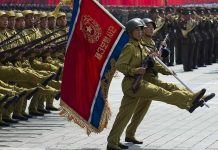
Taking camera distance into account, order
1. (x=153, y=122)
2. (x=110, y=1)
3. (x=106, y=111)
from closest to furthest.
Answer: (x=106, y=111), (x=153, y=122), (x=110, y=1)

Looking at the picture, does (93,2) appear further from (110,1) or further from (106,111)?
(110,1)

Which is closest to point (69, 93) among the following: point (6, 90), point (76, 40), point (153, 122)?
point (76, 40)

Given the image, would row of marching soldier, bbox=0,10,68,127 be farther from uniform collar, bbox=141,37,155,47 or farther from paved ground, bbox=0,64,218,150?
uniform collar, bbox=141,37,155,47

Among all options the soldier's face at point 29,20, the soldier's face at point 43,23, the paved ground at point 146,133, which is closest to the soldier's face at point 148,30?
the paved ground at point 146,133

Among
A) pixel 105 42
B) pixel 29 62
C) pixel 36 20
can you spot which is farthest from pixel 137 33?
pixel 36 20

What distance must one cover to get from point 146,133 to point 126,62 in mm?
2265

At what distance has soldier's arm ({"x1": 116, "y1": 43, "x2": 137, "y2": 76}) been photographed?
11805 millimetres

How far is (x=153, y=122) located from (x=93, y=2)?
10.6ft

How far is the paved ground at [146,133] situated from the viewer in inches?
493

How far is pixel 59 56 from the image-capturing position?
55.3 feet

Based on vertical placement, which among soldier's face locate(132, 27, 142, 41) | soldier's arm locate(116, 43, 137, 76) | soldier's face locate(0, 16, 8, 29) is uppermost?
soldier's face locate(132, 27, 142, 41)

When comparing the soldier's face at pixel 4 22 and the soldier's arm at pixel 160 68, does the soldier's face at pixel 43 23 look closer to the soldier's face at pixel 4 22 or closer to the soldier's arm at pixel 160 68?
the soldier's face at pixel 4 22

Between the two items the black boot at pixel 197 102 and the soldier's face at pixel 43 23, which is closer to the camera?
the black boot at pixel 197 102

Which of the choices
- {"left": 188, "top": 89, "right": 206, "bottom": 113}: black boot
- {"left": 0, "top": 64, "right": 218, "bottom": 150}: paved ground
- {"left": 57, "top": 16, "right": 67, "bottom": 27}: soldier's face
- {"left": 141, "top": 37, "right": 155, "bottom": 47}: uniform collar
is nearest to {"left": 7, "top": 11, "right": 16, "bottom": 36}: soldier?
{"left": 0, "top": 64, "right": 218, "bottom": 150}: paved ground
